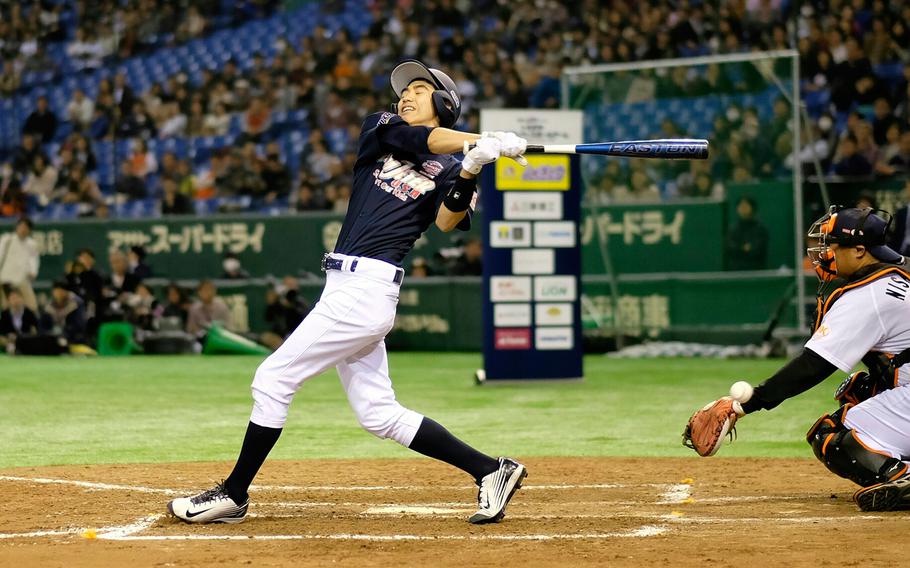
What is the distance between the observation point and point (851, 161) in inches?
650

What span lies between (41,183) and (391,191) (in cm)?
1906

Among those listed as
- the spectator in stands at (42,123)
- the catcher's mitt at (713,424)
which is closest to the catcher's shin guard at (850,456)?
the catcher's mitt at (713,424)

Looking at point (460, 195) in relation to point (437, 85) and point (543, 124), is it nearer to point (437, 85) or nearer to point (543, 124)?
point (437, 85)

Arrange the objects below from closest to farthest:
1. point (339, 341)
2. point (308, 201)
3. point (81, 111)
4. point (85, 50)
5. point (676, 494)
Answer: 1. point (339, 341)
2. point (676, 494)
3. point (308, 201)
4. point (81, 111)
5. point (85, 50)

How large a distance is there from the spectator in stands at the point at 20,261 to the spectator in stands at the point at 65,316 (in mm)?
299

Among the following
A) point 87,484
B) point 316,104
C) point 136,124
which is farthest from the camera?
point 136,124

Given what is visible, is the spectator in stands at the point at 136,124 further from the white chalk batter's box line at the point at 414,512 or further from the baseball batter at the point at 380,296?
the baseball batter at the point at 380,296

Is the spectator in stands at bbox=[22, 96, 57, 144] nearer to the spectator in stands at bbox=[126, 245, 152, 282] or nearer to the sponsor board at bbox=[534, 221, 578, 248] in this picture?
the spectator in stands at bbox=[126, 245, 152, 282]

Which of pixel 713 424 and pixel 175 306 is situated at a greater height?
pixel 713 424

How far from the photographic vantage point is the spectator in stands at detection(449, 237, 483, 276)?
18734 mm

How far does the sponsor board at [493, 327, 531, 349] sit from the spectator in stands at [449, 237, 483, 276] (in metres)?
5.06

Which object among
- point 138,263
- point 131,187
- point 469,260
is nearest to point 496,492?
point 469,260

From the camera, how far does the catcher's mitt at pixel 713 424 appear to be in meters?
5.97

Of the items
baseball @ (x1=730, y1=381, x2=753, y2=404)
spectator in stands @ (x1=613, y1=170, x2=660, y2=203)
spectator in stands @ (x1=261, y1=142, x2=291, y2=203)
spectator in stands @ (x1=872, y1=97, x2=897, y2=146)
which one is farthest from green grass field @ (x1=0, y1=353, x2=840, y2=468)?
spectator in stands @ (x1=261, y1=142, x2=291, y2=203)
